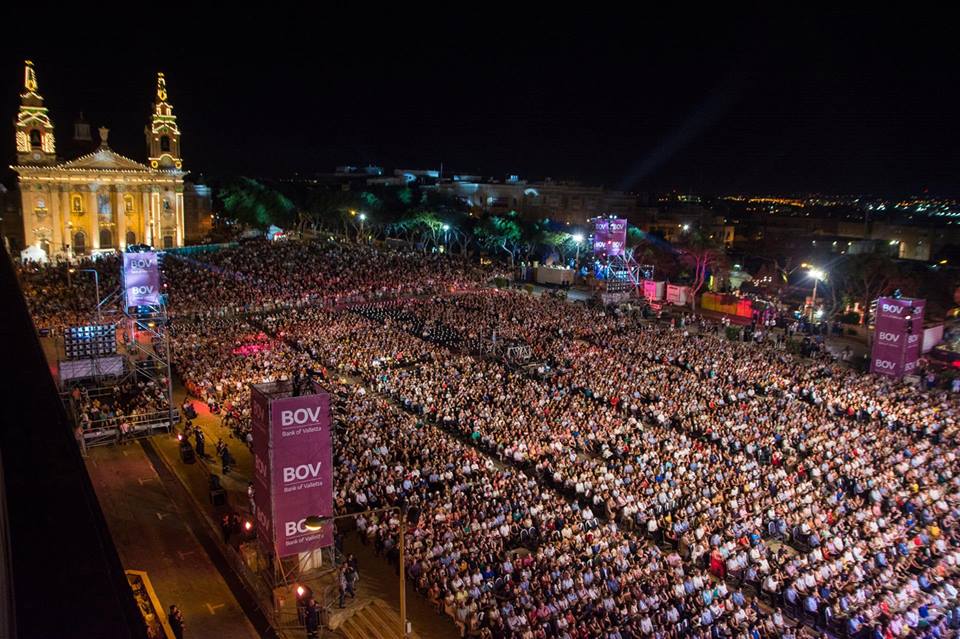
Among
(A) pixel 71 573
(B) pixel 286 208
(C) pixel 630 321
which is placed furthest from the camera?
(B) pixel 286 208

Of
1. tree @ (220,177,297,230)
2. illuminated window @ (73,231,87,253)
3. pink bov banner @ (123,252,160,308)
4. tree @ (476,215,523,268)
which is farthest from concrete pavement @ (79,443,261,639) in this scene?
tree @ (220,177,297,230)

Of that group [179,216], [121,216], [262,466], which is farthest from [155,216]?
[262,466]

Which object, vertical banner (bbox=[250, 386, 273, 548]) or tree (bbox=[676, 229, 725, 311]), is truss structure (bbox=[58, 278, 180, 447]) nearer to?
vertical banner (bbox=[250, 386, 273, 548])

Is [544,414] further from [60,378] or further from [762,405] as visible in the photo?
[60,378]

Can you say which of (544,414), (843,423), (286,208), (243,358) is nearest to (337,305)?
(243,358)

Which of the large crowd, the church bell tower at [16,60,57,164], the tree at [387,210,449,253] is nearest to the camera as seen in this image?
the large crowd

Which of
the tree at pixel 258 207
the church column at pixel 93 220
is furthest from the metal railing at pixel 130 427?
the tree at pixel 258 207
